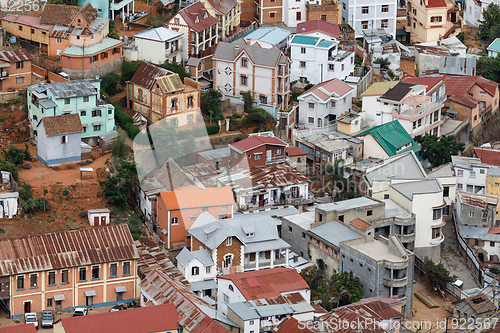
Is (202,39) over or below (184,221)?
over

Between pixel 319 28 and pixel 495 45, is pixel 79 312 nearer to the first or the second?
pixel 319 28

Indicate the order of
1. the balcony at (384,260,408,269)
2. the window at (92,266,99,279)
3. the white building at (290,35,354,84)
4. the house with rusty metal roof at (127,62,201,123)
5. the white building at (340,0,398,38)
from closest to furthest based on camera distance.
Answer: the window at (92,266,99,279) → the balcony at (384,260,408,269) → the house with rusty metal roof at (127,62,201,123) → the white building at (290,35,354,84) → the white building at (340,0,398,38)

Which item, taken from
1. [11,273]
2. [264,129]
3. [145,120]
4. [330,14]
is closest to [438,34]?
[330,14]

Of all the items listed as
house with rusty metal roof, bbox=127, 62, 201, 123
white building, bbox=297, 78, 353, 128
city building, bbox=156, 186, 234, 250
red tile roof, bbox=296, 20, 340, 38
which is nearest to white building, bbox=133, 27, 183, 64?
house with rusty metal roof, bbox=127, 62, 201, 123

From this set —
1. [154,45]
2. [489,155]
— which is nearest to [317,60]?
[154,45]

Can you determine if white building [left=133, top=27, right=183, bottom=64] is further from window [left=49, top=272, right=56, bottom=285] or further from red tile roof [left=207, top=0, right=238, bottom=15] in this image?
window [left=49, top=272, right=56, bottom=285]

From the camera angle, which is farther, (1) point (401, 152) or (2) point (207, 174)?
(1) point (401, 152)

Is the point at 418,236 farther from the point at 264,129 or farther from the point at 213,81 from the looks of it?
the point at 213,81
